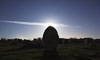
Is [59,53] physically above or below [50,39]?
below

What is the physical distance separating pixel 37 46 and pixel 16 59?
2174cm

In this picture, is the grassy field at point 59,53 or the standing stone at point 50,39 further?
the standing stone at point 50,39

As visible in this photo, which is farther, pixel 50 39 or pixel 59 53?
pixel 50 39

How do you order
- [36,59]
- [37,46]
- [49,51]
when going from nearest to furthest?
[36,59]
[49,51]
[37,46]

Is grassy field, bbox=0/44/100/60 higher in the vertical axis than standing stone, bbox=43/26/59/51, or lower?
lower

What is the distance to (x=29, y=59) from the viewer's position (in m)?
24.9

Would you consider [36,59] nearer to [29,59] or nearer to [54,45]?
[29,59]

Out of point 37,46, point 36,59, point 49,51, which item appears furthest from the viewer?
point 37,46

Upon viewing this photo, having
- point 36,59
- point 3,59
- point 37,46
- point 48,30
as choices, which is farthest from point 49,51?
point 37,46

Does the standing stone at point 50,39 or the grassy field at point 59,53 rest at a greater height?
the standing stone at point 50,39

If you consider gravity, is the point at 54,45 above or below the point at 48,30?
below

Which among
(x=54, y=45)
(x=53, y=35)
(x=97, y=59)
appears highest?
(x=53, y=35)

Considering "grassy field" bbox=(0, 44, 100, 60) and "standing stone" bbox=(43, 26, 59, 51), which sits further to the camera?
"standing stone" bbox=(43, 26, 59, 51)

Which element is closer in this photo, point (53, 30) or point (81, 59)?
point (81, 59)
